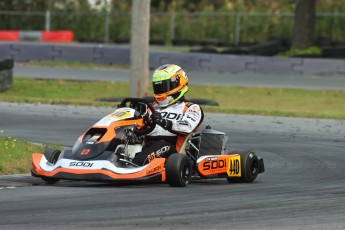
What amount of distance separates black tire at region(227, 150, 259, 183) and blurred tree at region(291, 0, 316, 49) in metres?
19.1

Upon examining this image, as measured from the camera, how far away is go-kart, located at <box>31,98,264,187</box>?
361 inches

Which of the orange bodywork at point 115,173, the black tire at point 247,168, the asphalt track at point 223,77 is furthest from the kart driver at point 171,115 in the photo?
the asphalt track at point 223,77

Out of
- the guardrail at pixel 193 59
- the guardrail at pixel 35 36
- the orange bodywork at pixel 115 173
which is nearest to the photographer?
the orange bodywork at pixel 115 173

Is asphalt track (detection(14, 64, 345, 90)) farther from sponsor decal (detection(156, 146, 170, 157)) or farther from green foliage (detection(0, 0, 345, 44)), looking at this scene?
sponsor decal (detection(156, 146, 170, 157))

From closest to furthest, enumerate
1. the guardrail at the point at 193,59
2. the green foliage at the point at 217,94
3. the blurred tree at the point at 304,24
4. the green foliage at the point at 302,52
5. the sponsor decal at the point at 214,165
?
1. the sponsor decal at the point at 214,165
2. the green foliage at the point at 217,94
3. the guardrail at the point at 193,59
4. the green foliage at the point at 302,52
5. the blurred tree at the point at 304,24

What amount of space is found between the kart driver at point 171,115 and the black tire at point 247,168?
561 mm

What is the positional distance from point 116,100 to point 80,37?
2067 centimetres

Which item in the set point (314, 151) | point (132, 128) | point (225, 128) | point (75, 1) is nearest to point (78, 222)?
point (132, 128)

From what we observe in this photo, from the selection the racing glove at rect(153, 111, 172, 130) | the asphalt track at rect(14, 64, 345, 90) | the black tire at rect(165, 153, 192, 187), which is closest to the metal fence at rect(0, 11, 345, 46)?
the asphalt track at rect(14, 64, 345, 90)

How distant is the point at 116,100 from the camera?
64.4 feet

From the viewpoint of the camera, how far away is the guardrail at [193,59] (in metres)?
25.6

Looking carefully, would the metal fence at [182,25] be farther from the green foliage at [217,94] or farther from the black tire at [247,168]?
the black tire at [247,168]

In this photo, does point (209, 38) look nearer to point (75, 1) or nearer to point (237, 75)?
point (75, 1)

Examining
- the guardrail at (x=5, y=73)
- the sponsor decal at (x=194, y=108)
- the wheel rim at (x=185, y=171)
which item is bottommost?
the guardrail at (x=5, y=73)
